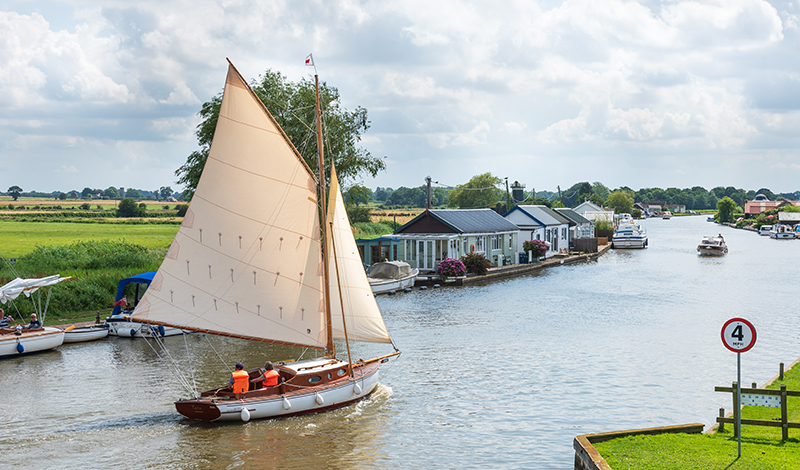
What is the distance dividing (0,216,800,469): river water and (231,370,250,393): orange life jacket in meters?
1.04

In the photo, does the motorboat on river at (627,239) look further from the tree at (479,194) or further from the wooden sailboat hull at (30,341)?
the wooden sailboat hull at (30,341)

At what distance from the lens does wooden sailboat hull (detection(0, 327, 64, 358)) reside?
2730 cm

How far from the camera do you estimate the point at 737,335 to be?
14.0 meters

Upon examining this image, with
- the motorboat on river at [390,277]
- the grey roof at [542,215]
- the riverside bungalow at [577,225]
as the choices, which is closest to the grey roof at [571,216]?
→ the riverside bungalow at [577,225]

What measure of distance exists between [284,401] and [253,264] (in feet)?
13.8

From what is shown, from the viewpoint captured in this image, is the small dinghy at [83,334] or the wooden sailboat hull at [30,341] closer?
the wooden sailboat hull at [30,341]

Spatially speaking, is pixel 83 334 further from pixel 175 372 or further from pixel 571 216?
pixel 571 216

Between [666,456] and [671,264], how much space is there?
205ft

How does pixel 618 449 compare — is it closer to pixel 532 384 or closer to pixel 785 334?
pixel 532 384

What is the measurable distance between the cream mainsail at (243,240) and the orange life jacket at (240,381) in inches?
63.0

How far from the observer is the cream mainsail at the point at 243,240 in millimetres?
19812

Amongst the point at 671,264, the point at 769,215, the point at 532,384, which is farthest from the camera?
the point at 769,215

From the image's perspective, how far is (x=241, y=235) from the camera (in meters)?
20.3

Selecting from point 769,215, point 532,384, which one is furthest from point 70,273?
point 769,215
